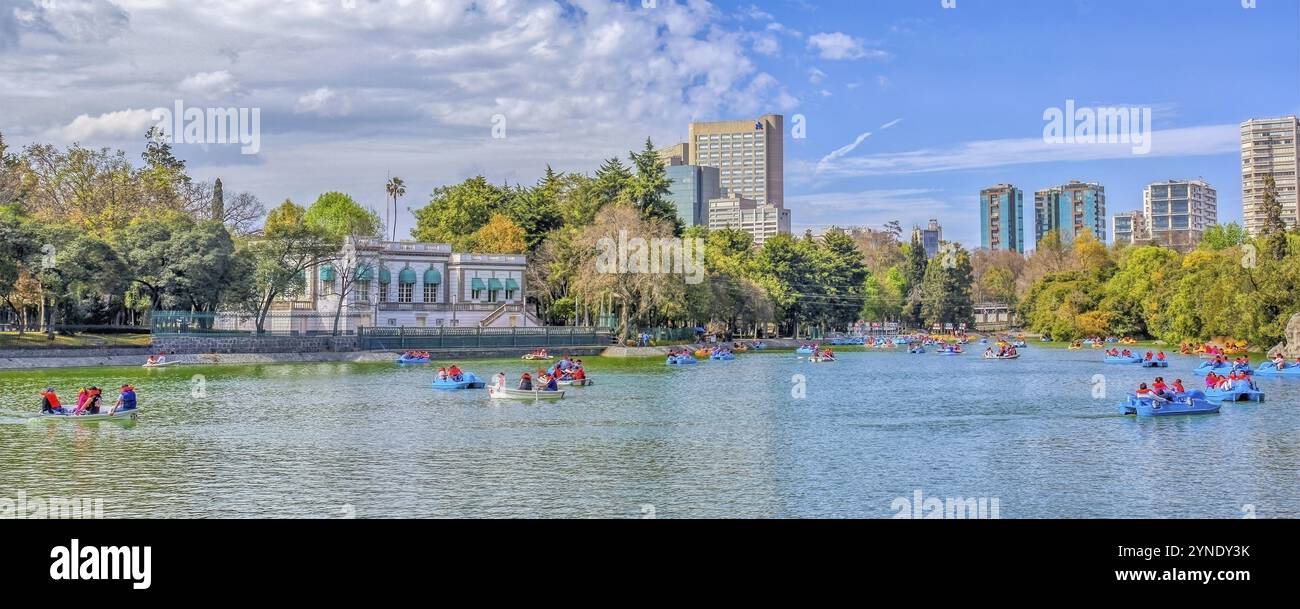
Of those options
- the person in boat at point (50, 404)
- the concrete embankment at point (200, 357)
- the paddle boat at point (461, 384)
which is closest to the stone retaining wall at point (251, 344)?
the concrete embankment at point (200, 357)

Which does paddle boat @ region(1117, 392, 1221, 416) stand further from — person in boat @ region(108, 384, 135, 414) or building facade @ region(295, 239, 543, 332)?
building facade @ region(295, 239, 543, 332)

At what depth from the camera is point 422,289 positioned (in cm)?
9006

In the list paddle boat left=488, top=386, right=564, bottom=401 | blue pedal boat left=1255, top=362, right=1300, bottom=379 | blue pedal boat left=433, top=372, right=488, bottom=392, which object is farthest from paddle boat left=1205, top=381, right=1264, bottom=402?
blue pedal boat left=433, top=372, right=488, bottom=392

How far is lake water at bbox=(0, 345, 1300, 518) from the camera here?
74.3 ft

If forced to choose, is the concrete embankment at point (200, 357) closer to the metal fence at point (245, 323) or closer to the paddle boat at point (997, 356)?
the metal fence at point (245, 323)
